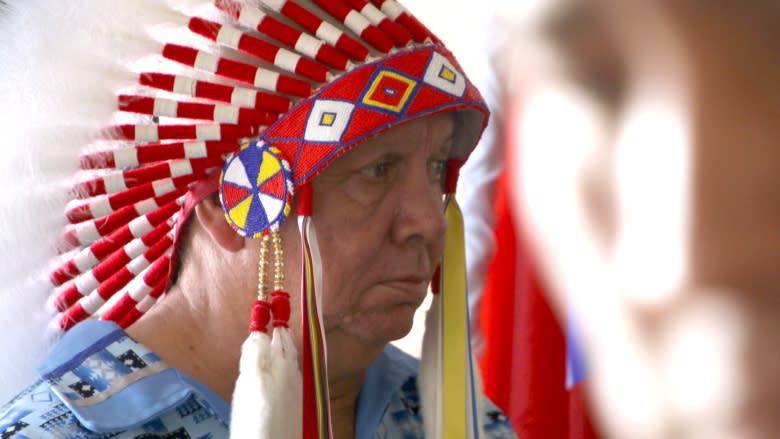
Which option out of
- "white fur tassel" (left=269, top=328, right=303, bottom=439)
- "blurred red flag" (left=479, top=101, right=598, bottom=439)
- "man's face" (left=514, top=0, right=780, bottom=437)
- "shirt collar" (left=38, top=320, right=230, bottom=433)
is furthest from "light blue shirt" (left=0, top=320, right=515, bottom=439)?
"blurred red flag" (left=479, top=101, right=598, bottom=439)

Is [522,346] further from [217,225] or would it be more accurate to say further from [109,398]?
[109,398]

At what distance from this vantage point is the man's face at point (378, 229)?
1596 mm

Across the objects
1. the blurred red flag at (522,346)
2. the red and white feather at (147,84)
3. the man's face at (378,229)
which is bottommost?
the blurred red flag at (522,346)

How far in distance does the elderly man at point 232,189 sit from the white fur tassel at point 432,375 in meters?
0.12

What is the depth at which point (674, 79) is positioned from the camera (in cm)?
138

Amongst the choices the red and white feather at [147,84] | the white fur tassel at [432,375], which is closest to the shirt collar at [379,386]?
the white fur tassel at [432,375]

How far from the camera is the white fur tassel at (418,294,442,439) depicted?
1.73m

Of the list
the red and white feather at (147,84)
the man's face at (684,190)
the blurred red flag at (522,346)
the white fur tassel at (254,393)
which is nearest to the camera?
the man's face at (684,190)

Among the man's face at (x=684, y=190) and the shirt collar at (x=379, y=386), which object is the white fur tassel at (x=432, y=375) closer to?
the shirt collar at (x=379, y=386)

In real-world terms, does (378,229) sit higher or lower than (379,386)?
higher

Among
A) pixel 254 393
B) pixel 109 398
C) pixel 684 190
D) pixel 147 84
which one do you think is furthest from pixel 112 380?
pixel 684 190

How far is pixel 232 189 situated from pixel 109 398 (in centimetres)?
32

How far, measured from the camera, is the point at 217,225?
1.61 m

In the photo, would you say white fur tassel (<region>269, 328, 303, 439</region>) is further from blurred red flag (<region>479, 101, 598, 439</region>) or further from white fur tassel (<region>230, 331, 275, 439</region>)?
blurred red flag (<region>479, 101, 598, 439</region>)
